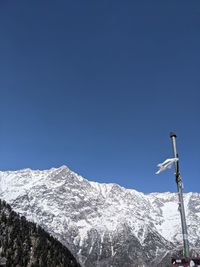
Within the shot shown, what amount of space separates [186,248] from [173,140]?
470 centimetres

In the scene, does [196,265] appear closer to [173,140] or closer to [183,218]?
[183,218]

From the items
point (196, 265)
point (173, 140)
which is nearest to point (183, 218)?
point (196, 265)

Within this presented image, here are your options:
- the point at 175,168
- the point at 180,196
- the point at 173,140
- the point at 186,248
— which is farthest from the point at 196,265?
the point at 173,140

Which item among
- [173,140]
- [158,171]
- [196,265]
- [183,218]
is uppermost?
[173,140]

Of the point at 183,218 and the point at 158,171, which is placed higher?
the point at 158,171

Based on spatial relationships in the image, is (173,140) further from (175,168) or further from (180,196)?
(180,196)

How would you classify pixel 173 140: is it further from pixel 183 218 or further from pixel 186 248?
pixel 186 248

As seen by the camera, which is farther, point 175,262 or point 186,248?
point 175,262

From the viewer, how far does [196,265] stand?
1891 cm

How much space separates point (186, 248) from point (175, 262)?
1.89 metres

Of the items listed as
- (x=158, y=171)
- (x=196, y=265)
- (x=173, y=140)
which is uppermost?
(x=173, y=140)

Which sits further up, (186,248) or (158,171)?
(158,171)

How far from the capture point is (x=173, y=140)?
19609 millimetres

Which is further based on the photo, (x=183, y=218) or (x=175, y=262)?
(x=175, y=262)
